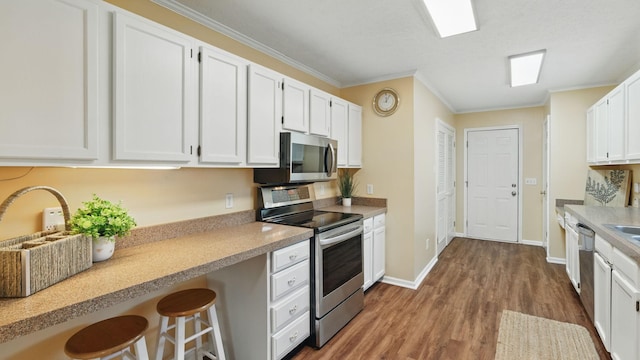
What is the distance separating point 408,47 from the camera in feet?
9.03

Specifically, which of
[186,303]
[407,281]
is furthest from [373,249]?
[186,303]

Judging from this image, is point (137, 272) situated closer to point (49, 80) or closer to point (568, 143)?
point (49, 80)

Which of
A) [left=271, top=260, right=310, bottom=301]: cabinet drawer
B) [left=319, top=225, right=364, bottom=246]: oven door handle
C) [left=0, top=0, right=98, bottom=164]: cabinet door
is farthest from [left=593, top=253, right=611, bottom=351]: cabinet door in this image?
[left=0, top=0, right=98, bottom=164]: cabinet door

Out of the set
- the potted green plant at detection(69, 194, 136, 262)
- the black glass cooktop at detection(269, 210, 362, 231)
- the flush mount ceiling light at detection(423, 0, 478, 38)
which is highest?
the flush mount ceiling light at detection(423, 0, 478, 38)

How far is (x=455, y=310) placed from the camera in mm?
2924

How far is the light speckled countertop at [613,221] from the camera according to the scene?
170 cm

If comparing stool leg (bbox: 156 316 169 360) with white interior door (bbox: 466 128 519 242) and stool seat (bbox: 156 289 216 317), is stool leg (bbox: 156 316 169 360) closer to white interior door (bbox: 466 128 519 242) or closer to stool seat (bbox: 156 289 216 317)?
stool seat (bbox: 156 289 216 317)

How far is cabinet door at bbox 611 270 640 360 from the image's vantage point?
1.65 metres

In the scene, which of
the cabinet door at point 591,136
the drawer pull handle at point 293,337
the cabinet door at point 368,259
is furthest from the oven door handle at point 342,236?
the cabinet door at point 591,136

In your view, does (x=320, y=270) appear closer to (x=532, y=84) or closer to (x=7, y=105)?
(x=7, y=105)

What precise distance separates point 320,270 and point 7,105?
6.29 ft

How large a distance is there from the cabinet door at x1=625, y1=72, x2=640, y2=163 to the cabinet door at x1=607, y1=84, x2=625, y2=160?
11 centimetres

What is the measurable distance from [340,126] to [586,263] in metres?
2.52

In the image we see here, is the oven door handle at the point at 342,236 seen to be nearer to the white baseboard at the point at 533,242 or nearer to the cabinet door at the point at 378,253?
the cabinet door at the point at 378,253
